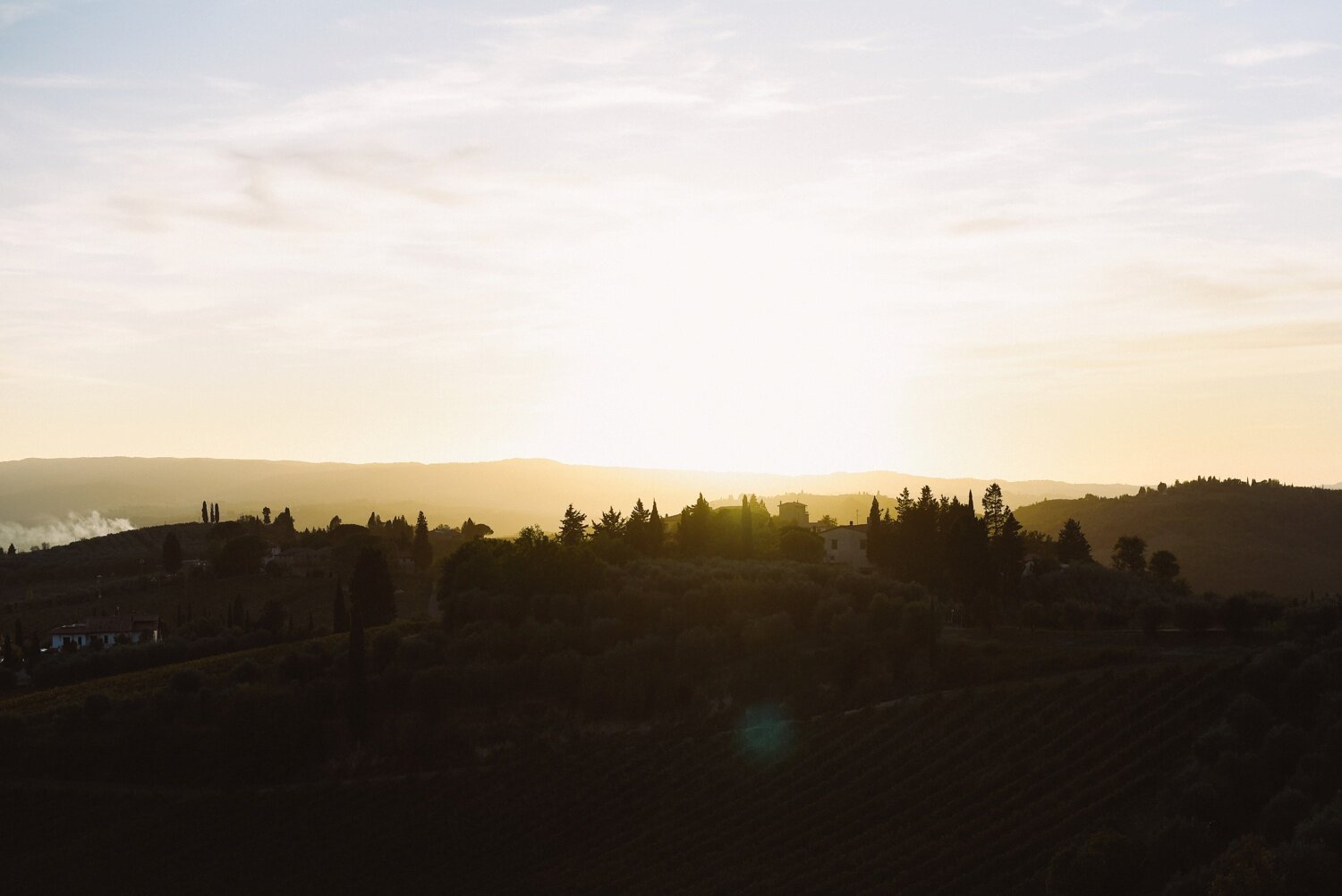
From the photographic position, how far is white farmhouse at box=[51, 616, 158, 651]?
338 ft

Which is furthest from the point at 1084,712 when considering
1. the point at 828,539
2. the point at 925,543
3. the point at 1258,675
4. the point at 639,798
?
the point at 828,539

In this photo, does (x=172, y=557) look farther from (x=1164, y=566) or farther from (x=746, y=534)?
(x=1164, y=566)

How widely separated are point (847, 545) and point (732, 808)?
5729cm

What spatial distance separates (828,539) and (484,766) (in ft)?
172

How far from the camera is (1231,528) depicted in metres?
142

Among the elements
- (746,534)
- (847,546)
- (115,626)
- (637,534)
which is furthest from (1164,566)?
(115,626)

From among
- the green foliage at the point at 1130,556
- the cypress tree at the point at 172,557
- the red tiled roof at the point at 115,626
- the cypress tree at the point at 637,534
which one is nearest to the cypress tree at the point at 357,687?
the cypress tree at the point at 637,534

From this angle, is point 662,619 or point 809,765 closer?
point 809,765

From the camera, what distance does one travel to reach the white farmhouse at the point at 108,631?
10288 centimetres

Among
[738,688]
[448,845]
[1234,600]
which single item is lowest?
[448,845]

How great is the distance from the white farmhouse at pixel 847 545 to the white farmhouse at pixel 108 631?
5646 cm

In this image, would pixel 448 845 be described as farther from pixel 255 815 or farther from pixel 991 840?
pixel 991 840

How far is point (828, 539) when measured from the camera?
109 m

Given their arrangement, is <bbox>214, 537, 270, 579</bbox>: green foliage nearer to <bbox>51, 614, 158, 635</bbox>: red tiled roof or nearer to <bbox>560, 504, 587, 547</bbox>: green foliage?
<bbox>51, 614, 158, 635</bbox>: red tiled roof
